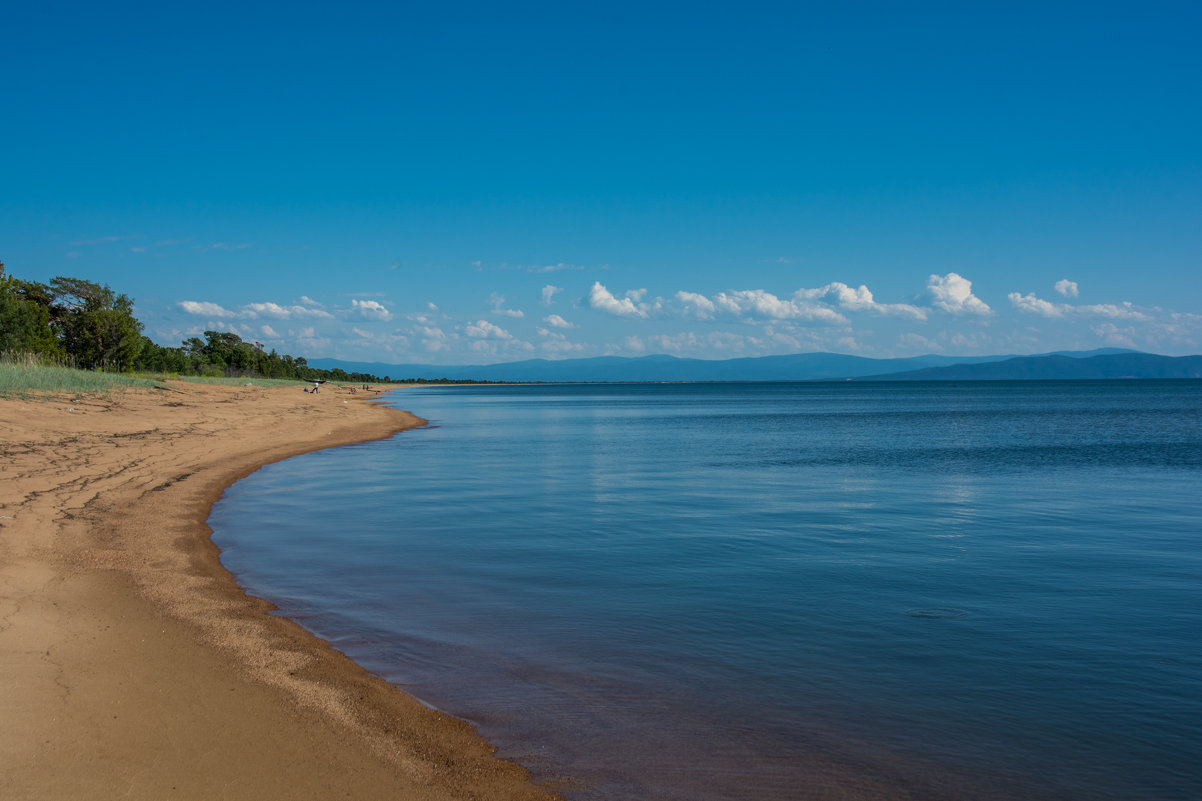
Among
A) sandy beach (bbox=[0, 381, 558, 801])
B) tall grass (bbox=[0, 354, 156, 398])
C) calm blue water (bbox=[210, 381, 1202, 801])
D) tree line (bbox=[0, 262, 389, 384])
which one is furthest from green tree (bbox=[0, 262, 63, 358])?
sandy beach (bbox=[0, 381, 558, 801])

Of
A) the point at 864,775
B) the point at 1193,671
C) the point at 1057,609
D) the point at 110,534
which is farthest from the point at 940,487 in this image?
the point at 110,534

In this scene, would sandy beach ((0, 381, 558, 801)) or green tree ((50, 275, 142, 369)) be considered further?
green tree ((50, 275, 142, 369))

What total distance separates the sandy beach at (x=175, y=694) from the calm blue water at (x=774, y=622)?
0.55 metres

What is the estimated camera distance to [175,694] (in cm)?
610

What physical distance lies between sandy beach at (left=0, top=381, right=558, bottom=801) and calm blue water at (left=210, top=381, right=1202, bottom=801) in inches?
21.8

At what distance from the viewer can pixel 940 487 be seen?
830 inches

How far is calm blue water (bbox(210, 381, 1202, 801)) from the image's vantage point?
5.65 m

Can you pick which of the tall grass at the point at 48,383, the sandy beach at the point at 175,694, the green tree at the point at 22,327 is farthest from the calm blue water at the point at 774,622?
the green tree at the point at 22,327

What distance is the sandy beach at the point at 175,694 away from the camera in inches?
193

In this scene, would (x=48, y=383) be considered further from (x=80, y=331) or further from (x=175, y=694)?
(x=80, y=331)

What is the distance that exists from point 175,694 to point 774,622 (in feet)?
19.8

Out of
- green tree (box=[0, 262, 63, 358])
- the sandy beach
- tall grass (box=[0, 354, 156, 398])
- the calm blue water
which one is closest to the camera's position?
the sandy beach

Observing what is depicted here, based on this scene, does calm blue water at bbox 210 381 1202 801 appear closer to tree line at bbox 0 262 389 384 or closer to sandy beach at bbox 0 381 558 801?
sandy beach at bbox 0 381 558 801

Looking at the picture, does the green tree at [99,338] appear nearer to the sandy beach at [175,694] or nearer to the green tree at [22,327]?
the green tree at [22,327]
